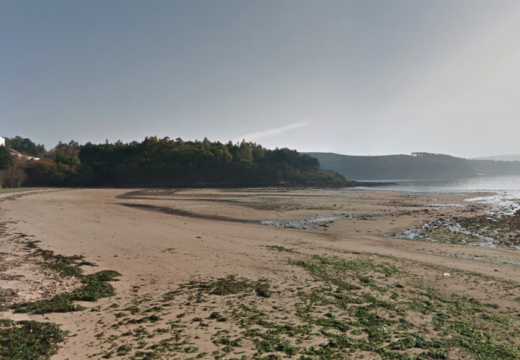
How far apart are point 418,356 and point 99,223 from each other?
57.3 ft

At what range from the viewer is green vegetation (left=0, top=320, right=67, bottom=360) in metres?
4.24

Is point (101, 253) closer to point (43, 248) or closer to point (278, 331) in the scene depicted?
point (43, 248)

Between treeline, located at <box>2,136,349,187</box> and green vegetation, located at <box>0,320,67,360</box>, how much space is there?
8153 cm

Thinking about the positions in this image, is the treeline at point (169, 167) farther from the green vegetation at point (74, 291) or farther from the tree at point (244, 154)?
the green vegetation at point (74, 291)

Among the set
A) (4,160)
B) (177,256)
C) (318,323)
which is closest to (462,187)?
(177,256)

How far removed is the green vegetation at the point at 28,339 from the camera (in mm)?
4242

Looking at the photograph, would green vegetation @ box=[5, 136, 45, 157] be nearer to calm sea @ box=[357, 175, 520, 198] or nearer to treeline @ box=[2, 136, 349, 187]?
treeline @ box=[2, 136, 349, 187]

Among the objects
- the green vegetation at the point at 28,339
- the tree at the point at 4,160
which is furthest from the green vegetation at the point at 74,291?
the tree at the point at 4,160

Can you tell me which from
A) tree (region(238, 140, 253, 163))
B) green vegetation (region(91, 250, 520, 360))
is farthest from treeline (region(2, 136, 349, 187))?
green vegetation (region(91, 250, 520, 360))

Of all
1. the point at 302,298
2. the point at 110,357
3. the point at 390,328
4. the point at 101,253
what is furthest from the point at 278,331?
the point at 101,253

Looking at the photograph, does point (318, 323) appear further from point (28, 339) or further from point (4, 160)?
point (4, 160)

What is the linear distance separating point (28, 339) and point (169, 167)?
90.0 m

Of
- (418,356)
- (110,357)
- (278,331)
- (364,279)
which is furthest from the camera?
(364,279)

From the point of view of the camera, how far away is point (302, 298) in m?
6.86
